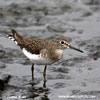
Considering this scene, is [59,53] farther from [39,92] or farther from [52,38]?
[52,38]

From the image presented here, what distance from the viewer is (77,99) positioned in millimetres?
9344

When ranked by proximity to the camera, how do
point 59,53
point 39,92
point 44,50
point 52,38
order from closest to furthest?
point 39,92 < point 44,50 < point 59,53 < point 52,38

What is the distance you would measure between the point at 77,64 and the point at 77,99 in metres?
2.60

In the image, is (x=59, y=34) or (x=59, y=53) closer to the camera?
(x=59, y=53)

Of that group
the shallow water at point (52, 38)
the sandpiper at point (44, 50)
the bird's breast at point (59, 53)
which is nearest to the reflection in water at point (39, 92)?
the shallow water at point (52, 38)

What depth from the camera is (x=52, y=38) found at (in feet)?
45.3

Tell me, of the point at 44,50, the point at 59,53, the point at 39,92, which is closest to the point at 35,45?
the point at 44,50

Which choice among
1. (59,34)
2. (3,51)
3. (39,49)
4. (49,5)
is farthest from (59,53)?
(49,5)

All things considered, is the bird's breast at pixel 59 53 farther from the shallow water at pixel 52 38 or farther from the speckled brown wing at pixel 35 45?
the shallow water at pixel 52 38

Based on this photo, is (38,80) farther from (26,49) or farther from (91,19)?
(91,19)

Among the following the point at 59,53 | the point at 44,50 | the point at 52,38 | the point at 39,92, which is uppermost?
the point at 44,50

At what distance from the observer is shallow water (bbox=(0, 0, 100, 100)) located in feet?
32.4

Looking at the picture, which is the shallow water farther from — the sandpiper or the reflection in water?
the sandpiper

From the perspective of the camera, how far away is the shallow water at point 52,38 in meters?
9.88
